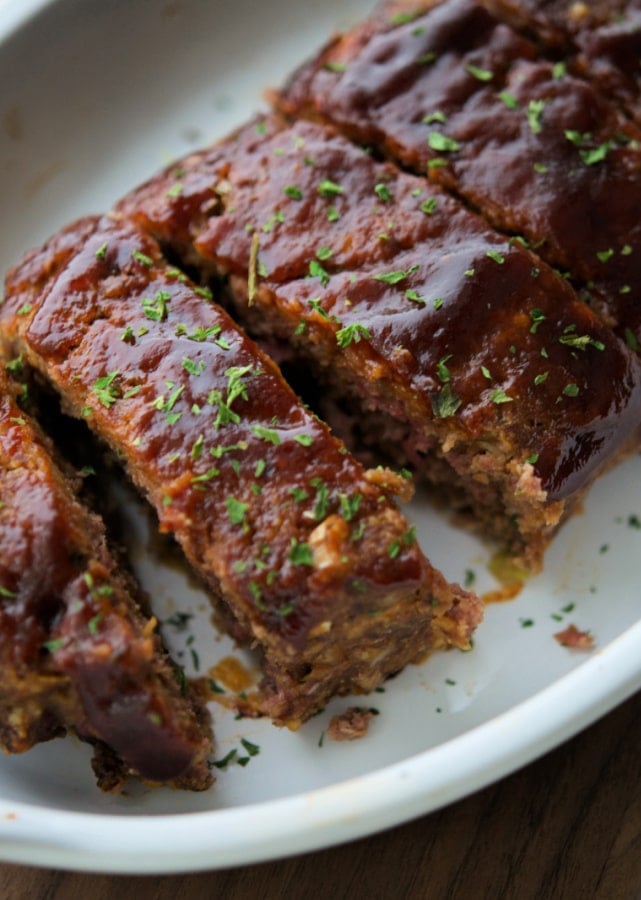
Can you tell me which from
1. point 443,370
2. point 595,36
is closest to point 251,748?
point 443,370

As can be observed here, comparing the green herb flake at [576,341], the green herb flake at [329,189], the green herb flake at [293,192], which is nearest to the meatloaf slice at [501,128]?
the green herb flake at [576,341]

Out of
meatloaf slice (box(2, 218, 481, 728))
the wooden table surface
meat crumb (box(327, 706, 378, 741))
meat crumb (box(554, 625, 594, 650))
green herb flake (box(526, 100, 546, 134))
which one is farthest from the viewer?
green herb flake (box(526, 100, 546, 134))

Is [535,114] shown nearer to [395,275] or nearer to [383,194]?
[383,194]

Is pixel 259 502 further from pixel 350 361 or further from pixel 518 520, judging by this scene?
pixel 518 520

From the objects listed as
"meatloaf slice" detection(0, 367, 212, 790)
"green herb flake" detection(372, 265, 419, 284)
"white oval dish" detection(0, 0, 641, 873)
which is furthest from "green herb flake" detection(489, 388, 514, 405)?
"meatloaf slice" detection(0, 367, 212, 790)

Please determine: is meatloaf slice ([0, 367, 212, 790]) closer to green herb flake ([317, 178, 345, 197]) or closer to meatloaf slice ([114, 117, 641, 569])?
meatloaf slice ([114, 117, 641, 569])

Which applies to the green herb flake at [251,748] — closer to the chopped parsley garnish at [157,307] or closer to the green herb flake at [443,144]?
the chopped parsley garnish at [157,307]
